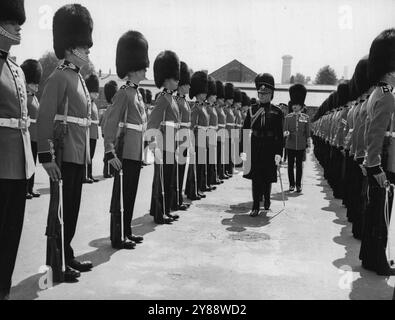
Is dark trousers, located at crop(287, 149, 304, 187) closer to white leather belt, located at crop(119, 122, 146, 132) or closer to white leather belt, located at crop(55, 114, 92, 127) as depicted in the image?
white leather belt, located at crop(119, 122, 146, 132)

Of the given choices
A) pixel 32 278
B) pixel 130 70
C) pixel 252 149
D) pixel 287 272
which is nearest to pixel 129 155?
pixel 130 70

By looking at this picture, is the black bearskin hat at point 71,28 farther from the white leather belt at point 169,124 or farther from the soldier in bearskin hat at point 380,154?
the soldier in bearskin hat at point 380,154

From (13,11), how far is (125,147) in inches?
90.4

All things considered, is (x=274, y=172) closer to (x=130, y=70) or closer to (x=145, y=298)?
(x=130, y=70)

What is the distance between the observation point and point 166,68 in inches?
303

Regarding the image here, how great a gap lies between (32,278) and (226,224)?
11.0ft

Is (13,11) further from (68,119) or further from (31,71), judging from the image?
(31,71)

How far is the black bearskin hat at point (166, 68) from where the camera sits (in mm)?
7668

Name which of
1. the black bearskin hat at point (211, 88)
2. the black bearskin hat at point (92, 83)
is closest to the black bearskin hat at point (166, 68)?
the black bearskin hat at point (211, 88)

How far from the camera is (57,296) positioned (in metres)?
3.91

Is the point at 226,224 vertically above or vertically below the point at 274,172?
below

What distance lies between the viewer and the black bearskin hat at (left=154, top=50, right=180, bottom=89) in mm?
7668

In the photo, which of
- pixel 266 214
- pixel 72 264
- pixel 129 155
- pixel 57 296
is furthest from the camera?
pixel 266 214

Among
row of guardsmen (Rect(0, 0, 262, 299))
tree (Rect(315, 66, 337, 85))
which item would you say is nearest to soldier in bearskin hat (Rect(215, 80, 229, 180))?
row of guardsmen (Rect(0, 0, 262, 299))
